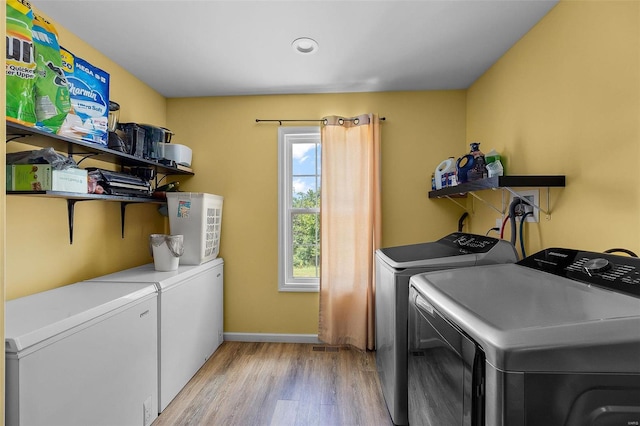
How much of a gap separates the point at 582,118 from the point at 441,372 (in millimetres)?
1435

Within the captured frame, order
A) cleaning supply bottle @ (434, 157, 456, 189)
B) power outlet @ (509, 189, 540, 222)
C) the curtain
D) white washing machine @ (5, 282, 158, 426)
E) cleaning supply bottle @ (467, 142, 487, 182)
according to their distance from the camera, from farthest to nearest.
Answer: the curtain → cleaning supply bottle @ (434, 157, 456, 189) → cleaning supply bottle @ (467, 142, 487, 182) → power outlet @ (509, 189, 540, 222) → white washing machine @ (5, 282, 158, 426)

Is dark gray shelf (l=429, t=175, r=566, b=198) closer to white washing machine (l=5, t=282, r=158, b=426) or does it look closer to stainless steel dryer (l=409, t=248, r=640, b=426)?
stainless steel dryer (l=409, t=248, r=640, b=426)

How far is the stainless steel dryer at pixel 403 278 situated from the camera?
5.75 feet

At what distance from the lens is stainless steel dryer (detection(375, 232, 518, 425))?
175cm

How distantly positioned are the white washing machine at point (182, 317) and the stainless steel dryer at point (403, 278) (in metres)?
1.39


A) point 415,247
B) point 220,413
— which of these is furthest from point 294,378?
point 415,247

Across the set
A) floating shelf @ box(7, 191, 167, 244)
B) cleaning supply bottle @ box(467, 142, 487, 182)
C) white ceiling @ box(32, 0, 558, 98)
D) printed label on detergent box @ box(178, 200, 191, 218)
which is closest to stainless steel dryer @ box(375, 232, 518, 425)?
cleaning supply bottle @ box(467, 142, 487, 182)

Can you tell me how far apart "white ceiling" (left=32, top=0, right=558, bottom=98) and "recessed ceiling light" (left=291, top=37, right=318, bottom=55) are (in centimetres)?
4

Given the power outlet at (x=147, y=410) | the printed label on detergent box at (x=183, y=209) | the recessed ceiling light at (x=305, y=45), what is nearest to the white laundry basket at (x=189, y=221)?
the printed label on detergent box at (x=183, y=209)

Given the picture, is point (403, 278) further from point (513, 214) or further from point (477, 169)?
point (477, 169)

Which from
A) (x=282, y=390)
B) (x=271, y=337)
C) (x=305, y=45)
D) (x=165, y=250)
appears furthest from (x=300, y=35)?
(x=271, y=337)

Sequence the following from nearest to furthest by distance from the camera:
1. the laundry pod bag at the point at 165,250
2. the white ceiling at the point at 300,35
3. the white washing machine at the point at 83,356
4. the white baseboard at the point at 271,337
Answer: the white washing machine at the point at 83,356
the white ceiling at the point at 300,35
the laundry pod bag at the point at 165,250
the white baseboard at the point at 271,337

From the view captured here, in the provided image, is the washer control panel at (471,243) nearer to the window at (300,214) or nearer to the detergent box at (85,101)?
the window at (300,214)

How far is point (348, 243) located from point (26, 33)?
7.80ft
